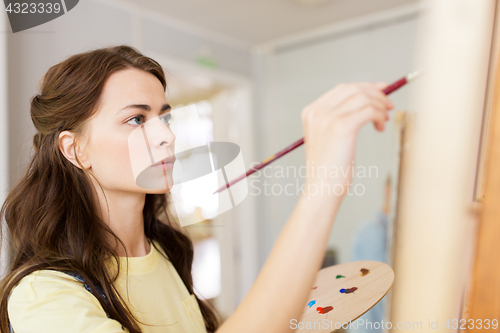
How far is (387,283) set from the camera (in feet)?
1.34

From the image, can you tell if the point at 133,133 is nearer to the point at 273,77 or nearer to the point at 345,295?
the point at 345,295

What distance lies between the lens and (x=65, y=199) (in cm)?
54

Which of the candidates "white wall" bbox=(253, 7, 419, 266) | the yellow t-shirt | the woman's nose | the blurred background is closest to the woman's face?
the woman's nose

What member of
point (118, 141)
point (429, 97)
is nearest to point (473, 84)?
point (429, 97)

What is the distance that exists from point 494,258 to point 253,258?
1724 mm

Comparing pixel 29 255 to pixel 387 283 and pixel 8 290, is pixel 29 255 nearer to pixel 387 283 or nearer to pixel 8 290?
pixel 8 290

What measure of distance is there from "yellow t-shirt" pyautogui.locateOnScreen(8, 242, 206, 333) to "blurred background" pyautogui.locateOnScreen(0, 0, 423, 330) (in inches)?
15.6

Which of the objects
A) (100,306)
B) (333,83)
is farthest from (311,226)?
(333,83)

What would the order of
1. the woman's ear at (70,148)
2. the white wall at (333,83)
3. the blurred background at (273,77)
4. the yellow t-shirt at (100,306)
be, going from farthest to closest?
1. the white wall at (333,83)
2. the blurred background at (273,77)
3. the woman's ear at (70,148)
4. the yellow t-shirt at (100,306)

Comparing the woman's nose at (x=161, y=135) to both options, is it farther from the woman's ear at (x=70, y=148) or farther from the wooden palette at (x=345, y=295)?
the wooden palette at (x=345, y=295)

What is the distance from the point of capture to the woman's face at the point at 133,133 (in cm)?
46

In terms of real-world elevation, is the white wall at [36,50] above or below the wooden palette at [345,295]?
above

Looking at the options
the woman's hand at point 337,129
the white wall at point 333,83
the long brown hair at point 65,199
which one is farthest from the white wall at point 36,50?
the white wall at point 333,83

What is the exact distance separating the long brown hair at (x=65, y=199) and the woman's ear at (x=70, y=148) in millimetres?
10
